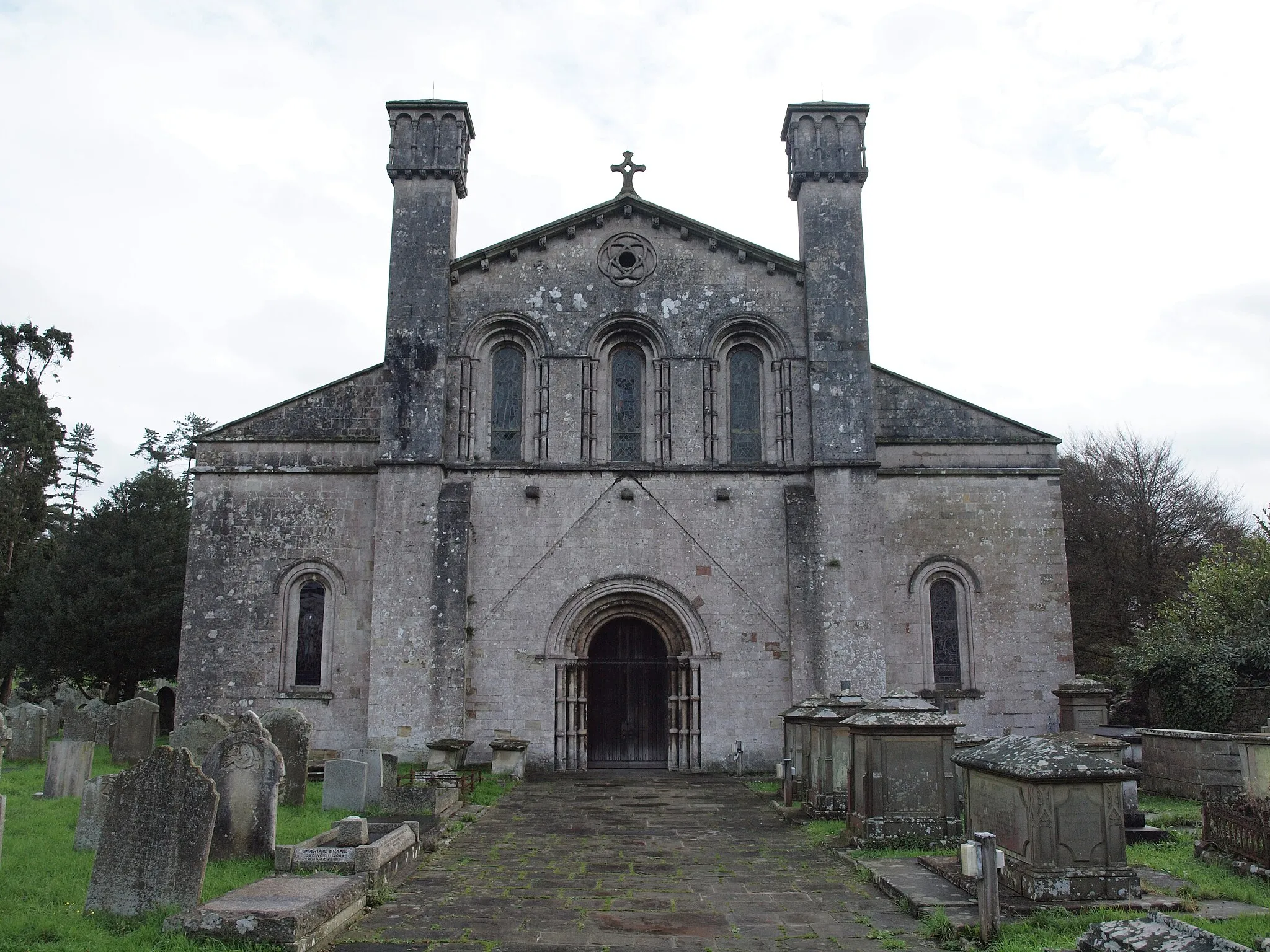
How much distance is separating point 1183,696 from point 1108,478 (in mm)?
19835

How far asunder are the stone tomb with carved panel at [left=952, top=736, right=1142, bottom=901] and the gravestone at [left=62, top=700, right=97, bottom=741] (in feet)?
62.3

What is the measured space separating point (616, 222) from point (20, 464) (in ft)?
81.4

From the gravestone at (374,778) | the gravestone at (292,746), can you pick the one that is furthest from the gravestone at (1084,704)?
the gravestone at (292,746)

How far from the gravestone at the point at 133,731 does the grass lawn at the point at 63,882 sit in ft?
13.9

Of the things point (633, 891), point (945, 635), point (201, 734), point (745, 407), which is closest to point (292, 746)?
point (201, 734)

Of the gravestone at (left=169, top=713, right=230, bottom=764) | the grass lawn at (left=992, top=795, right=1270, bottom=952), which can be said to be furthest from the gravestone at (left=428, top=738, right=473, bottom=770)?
the grass lawn at (left=992, top=795, right=1270, bottom=952)

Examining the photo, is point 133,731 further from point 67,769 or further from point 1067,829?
point 1067,829

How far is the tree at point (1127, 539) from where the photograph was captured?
1321 inches

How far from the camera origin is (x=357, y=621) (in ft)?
65.0

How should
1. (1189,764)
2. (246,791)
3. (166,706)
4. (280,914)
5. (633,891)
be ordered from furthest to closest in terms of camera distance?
1. (166,706)
2. (1189,764)
3. (246,791)
4. (633,891)
5. (280,914)

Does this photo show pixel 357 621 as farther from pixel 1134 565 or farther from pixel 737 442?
pixel 1134 565

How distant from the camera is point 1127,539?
34.3 m

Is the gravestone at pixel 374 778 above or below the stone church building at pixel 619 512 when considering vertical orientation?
below

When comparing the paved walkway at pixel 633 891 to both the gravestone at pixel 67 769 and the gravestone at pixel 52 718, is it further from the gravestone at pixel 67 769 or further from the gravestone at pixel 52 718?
the gravestone at pixel 52 718
